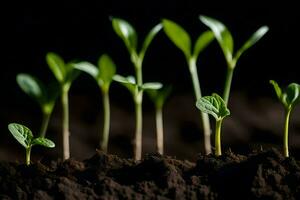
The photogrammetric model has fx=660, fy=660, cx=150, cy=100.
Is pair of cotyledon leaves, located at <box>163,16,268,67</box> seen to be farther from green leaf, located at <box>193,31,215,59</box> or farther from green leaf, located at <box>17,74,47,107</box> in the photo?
green leaf, located at <box>17,74,47,107</box>

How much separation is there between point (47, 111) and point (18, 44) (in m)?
0.72

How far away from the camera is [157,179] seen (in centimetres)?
100

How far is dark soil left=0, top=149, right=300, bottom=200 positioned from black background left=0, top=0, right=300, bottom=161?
3.39 feet

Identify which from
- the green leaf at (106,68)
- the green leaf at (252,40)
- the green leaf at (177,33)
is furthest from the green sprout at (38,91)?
the green leaf at (252,40)

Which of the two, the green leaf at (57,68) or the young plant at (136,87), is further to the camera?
the green leaf at (57,68)

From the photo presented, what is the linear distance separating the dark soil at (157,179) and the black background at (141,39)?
3.39 ft

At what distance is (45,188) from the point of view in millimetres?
986

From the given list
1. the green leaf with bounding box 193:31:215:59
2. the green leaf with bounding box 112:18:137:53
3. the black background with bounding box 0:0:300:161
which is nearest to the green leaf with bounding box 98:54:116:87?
the green leaf with bounding box 112:18:137:53

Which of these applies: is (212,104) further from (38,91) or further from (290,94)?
(38,91)

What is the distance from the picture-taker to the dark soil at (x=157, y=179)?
972 millimetres

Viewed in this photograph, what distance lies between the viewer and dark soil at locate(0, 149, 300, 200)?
972 millimetres

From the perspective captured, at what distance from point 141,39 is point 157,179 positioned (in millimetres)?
1198

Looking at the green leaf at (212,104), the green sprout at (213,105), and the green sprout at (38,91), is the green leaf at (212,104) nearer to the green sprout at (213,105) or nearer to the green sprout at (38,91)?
the green sprout at (213,105)

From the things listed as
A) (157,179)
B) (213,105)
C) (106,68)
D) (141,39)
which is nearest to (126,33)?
(106,68)
